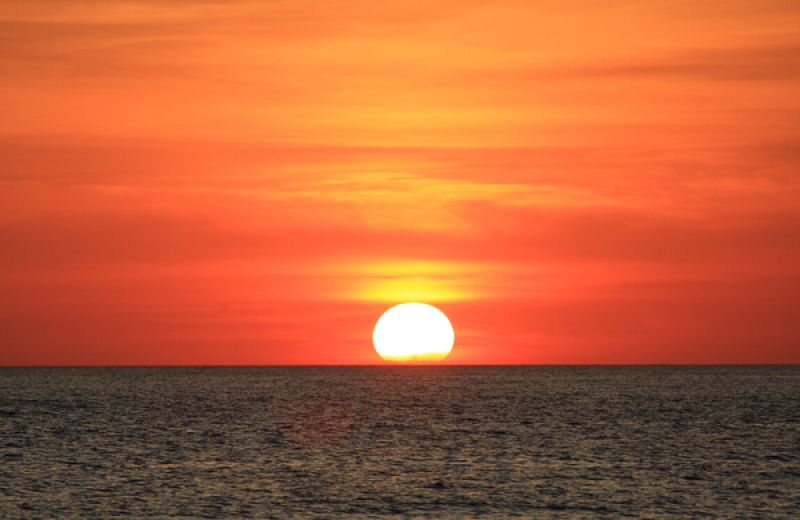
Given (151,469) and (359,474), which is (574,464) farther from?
(151,469)

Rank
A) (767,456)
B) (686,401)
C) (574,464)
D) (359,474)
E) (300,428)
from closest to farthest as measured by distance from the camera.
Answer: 1. (359,474)
2. (574,464)
3. (767,456)
4. (300,428)
5. (686,401)

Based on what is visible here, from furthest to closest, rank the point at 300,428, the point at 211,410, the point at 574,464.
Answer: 1. the point at 211,410
2. the point at 300,428
3. the point at 574,464

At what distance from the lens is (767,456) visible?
234 ft

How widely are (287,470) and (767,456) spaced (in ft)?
116

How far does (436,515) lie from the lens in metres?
47.6

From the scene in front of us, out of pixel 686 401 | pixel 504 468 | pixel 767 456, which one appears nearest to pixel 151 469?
pixel 504 468

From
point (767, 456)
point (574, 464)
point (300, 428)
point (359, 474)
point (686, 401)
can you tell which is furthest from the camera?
point (686, 401)

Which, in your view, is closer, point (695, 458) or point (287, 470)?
point (287, 470)

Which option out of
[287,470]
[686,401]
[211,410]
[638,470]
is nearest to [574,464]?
[638,470]

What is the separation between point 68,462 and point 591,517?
3757 centimetres

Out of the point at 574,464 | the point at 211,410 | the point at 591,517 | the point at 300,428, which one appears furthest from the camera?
the point at 211,410

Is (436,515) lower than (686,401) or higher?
lower

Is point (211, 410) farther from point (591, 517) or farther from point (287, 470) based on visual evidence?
point (591, 517)

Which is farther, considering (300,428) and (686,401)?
(686,401)
